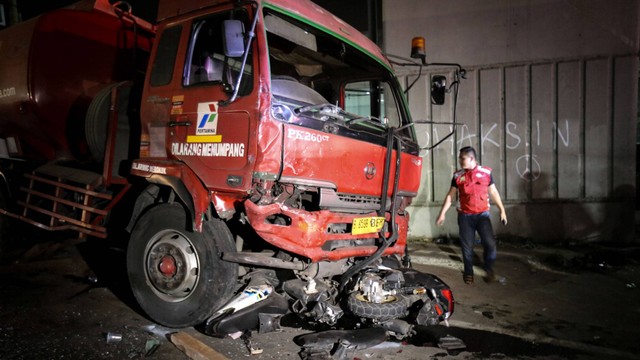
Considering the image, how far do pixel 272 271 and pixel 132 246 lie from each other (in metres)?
1.27

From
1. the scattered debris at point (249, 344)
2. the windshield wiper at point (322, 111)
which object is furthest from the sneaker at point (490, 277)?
the scattered debris at point (249, 344)

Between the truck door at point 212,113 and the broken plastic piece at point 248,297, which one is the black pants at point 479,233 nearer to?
the broken plastic piece at point 248,297

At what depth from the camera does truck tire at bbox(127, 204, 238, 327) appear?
3.10 m

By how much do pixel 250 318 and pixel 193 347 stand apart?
0.45 metres

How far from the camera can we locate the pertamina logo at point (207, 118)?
10.3 feet

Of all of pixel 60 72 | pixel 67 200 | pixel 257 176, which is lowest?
pixel 67 200

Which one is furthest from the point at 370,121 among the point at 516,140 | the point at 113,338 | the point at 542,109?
the point at 542,109

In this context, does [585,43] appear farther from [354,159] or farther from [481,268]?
[354,159]

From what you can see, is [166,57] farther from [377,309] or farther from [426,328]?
[426,328]

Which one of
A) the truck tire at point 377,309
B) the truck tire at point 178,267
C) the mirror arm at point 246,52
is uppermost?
the mirror arm at point 246,52

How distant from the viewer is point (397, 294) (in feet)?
11.2

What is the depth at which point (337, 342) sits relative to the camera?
9.90 feet

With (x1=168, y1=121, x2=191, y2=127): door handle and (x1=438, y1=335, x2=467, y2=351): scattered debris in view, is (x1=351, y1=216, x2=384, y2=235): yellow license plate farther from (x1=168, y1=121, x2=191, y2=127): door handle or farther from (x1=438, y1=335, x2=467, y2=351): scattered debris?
(x1=168, y1=121, x2=191, y2=127): door handle

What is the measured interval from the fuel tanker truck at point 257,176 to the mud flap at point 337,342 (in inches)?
5.2
